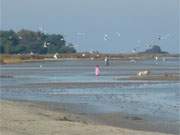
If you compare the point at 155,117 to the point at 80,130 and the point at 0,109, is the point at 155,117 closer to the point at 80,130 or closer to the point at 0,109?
the point at 0,109

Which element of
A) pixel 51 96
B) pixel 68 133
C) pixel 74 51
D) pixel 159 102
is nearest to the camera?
pixel 68 133

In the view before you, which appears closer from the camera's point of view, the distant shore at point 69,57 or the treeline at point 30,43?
the distant shore at point 69,57

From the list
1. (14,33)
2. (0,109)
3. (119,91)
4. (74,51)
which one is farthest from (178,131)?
(74,51)

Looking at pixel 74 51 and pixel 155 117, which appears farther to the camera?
pixel 74 51

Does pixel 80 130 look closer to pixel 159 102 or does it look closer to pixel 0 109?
pixel 0 109

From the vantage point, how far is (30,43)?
150 m

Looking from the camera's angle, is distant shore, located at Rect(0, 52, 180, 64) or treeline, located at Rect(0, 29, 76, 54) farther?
treeline, located at Rect(0, 29, 76, 54)

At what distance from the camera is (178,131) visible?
1788cm

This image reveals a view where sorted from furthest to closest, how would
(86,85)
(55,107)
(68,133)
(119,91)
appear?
(86,85) → (119,91) → (55,107) → (68,133)

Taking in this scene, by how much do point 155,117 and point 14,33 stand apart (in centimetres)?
13129

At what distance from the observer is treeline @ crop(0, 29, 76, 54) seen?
140038mm

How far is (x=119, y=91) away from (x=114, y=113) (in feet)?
34.9

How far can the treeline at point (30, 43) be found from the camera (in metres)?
140

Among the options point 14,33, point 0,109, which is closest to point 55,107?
point 0,109
